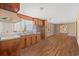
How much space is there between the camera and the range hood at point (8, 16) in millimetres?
2070

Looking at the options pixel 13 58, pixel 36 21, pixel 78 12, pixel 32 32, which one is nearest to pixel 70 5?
pixel 78 12

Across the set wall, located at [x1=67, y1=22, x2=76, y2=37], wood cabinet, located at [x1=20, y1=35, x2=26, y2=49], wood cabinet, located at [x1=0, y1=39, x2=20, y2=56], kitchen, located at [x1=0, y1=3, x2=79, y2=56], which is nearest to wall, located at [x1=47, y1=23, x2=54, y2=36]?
kitchen, located at [x1=0, y1=3, x2=79, y2=56]

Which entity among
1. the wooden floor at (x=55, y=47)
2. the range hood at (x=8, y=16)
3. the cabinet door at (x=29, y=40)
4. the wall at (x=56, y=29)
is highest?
the range hood at (x=8, y=16)

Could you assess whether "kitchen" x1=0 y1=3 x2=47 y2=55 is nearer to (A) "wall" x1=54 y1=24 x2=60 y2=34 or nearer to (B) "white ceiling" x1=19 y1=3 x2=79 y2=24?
(B) "white ceiling" x1=19 y1=3 x2=79 y2=24

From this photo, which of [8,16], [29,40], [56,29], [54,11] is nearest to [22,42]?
[29,40]

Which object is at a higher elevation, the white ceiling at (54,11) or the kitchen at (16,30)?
the white ceiling at (54,11)

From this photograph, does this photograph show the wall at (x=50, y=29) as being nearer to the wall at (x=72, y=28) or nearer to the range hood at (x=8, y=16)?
the wall at (x=72, y=28)

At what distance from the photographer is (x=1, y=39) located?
2.06 meters

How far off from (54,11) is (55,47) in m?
0.61

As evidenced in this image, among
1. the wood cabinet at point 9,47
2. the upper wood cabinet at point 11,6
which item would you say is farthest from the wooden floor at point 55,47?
the upper wood cabinet at point 11,6

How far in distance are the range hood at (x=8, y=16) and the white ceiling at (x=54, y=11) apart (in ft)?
0.44

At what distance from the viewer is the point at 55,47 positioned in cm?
220

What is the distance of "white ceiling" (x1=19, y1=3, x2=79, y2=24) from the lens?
218 centimetres

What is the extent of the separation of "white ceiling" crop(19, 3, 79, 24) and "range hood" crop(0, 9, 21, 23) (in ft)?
0.44
